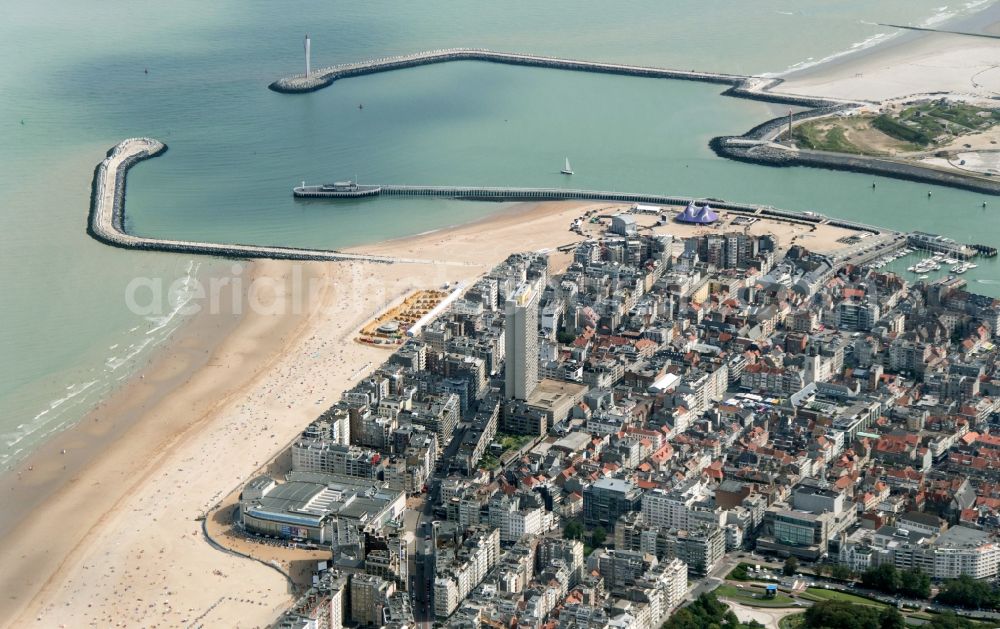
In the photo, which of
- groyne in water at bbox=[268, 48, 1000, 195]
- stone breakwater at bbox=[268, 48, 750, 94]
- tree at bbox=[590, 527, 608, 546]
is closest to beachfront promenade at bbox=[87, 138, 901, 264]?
groyne in water at bbox=[268, 48, 1000, 195]

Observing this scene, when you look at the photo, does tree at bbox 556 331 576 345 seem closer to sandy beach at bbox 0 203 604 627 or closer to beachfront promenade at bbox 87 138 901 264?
sandy beach at bbox 0 203 604 627

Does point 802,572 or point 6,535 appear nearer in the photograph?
point 802,572

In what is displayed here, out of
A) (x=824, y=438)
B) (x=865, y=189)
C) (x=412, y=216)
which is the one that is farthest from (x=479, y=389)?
(x=865, y=189)

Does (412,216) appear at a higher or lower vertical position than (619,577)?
higher

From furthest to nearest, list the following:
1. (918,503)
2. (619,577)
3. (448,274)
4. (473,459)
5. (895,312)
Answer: (448,274)
(895,312)
(473,459)
(918,503)
(619,577)

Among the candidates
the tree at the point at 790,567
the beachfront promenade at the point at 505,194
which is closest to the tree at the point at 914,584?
the tree at the point at 790,567

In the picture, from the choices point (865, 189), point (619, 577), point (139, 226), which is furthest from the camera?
point (865, 189)

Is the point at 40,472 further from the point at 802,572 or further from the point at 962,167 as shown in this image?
the point at 962,167
